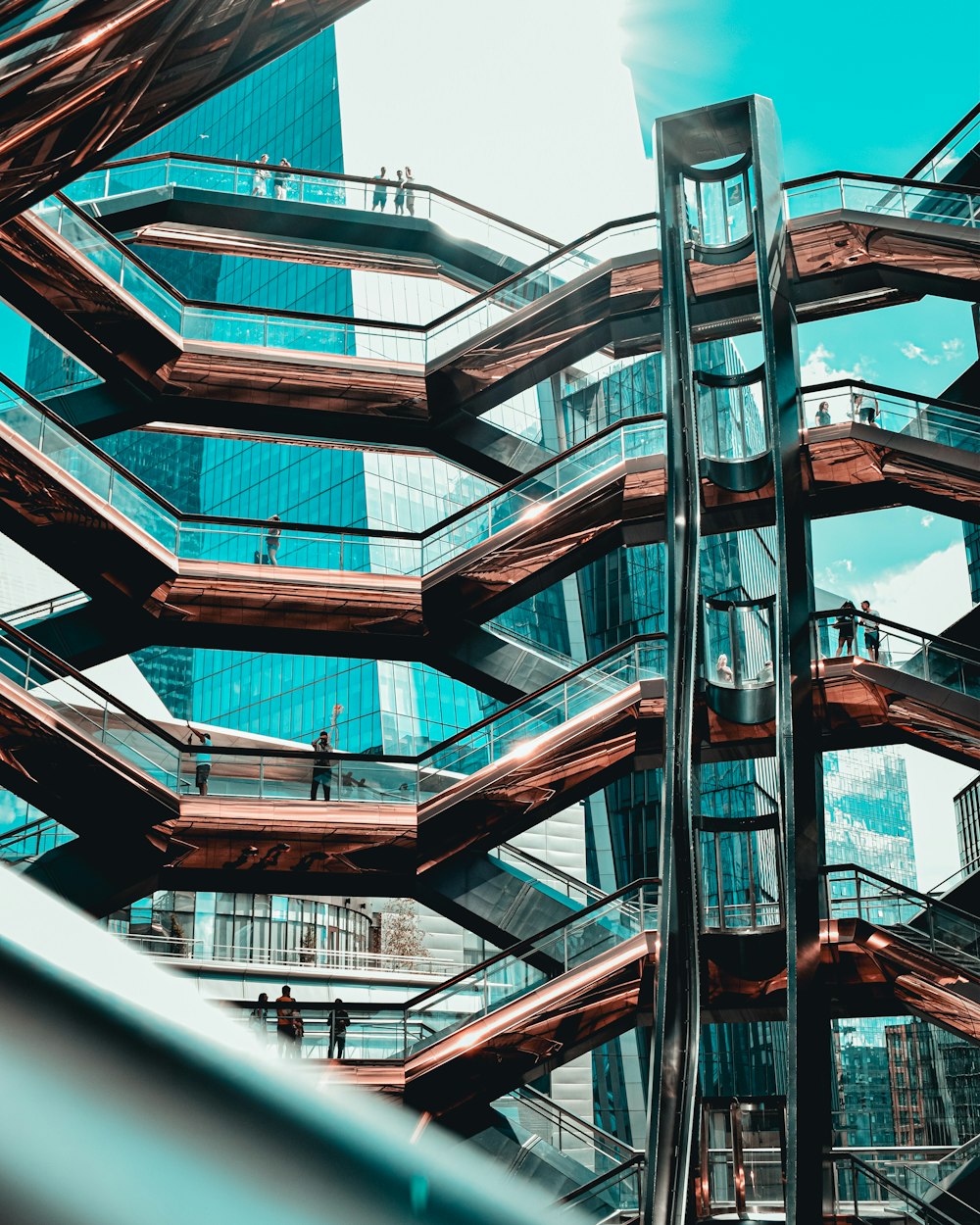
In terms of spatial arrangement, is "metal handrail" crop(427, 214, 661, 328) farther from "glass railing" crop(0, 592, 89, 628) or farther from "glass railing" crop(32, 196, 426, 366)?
"glass railing" crop(0, 592, 89, 628)

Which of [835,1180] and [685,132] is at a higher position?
[685,132]

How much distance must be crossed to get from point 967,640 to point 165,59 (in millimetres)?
20744

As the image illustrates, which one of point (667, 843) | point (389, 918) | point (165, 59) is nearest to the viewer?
→ point (165, 59)

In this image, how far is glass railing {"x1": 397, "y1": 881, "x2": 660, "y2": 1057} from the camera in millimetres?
17438

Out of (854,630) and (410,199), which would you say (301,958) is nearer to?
(410,199)

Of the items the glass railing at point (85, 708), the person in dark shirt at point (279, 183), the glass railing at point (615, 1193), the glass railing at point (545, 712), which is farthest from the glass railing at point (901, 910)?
the person in dark shirt at point (279, 183)

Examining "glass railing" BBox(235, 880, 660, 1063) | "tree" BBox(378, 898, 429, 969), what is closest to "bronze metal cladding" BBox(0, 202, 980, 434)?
"glass railing" BBox(235, 880, 660, 1063)

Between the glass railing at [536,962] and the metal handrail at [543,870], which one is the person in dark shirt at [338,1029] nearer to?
the glass railing at [536,962]

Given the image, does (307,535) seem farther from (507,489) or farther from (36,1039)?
(36,1039)

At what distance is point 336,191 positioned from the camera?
998 inches

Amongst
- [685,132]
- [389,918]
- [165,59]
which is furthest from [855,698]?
[389,918]

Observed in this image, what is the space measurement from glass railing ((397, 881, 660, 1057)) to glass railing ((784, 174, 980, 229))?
10502 mm

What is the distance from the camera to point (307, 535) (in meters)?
21.2

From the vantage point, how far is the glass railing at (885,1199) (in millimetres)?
16203
